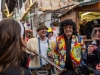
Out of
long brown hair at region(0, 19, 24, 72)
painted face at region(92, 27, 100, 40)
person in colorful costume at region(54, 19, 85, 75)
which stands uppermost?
long brown hair at region(0, 19, 24, 72)

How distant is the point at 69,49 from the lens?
173 inches

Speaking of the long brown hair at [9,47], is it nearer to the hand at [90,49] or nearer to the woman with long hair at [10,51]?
the woman with long hair at [10,51]

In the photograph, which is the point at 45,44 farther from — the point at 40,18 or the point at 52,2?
the point at 40,18

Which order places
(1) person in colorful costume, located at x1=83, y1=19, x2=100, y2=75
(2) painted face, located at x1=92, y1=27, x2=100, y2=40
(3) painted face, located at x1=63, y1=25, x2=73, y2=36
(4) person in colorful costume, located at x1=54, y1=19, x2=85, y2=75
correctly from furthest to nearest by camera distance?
(3) painted face, located at x1=63, y1=25, x2=73, y2=36 → (4) person in colorful costume, located at x1=54, y1=19, x2=85, y2=75 → (2) painted face, located at x1=92, y1=27, x2=100, y2=40 → (1) person in colorful costume, located at x1=83, y1=19, x2=100, y2=75

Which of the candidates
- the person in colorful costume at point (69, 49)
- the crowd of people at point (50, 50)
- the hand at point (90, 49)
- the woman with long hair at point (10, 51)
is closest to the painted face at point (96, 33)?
the crowd of people at point (50, 50)

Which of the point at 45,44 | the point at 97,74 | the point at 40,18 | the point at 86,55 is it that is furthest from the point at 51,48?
the point at 40,18

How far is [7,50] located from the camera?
6.39 feet

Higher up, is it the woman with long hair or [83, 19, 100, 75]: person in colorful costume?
the woman with long hair

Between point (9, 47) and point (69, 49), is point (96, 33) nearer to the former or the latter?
point (69, 49)

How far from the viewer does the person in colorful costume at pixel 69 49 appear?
4334 millimetres

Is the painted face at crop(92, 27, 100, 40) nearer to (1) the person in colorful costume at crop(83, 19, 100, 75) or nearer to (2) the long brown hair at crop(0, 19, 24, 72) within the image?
(1) the person in colorful costume at crop(83, 19, 100, 75)

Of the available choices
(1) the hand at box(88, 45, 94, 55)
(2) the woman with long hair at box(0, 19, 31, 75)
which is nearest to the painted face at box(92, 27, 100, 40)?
(1) the hand at box(88, 45, 94, 55)

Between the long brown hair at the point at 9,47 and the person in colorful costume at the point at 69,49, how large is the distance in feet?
7.75

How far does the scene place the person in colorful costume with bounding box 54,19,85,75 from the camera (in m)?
4.33
